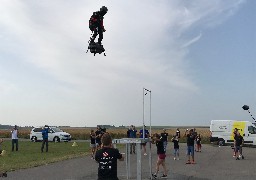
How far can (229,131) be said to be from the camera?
38.0m

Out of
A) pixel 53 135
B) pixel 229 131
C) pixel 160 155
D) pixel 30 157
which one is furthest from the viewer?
pixel 53 135

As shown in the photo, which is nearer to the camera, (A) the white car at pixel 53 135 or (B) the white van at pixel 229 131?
(B) the white van at pixel 229 131

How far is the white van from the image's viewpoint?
36.8 metres

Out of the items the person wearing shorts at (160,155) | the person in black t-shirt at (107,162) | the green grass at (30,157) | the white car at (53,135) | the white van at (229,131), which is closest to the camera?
the person in black t-shirt at (107,162)

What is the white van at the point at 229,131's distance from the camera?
121 ft

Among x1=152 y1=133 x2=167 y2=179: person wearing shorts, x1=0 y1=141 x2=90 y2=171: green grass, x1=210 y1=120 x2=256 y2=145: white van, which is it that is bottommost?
x1=0 y1=141 x2=90 y2=171: green grass

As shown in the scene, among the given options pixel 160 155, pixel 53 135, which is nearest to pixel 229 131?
pixel 53 135

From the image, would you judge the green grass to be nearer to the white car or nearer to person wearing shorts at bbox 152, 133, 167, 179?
person wearing shorts at bbox 152, 133, 167, 179

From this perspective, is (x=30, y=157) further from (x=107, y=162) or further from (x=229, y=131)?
(x=229, y=131)

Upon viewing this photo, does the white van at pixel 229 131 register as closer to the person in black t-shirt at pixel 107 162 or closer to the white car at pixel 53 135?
the white car at pixel 53 135

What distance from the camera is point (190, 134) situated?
19.3 m

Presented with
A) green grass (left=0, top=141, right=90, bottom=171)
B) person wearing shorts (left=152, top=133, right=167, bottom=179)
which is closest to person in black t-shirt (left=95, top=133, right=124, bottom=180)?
Result: person wearing shorts (left=152, top=133, right=167, bottom=179)

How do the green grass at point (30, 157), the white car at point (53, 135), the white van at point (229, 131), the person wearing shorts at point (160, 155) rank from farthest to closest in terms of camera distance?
1. the white car at point (53, 135)
2. the white van at point (229, 131)
3. the green grass at point (30, 157)
4. the person wearing shorts at point (160, 155)

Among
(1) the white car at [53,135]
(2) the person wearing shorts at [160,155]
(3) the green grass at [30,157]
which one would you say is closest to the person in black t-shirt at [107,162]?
(2) the person wearing shorts at [160,155]
